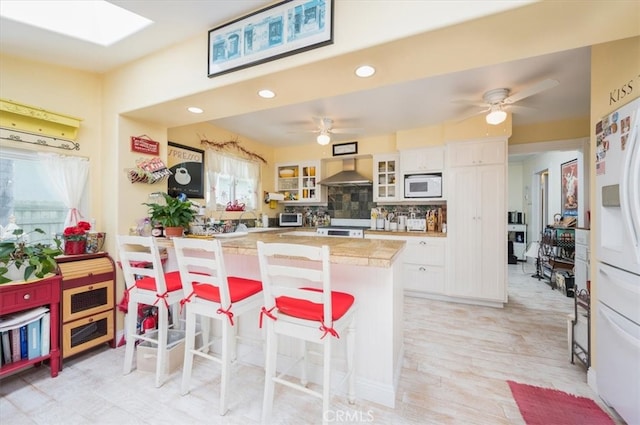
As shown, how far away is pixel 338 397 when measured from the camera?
1725 mm

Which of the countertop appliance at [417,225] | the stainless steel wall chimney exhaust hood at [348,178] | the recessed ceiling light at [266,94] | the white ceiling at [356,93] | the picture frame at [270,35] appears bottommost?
the countertop appliance at [417,225]

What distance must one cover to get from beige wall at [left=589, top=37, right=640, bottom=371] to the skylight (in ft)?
10.1

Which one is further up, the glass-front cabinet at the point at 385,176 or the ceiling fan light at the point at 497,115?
the ceiling fan light at the point at 497,115

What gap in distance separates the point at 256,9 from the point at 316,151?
3.15 meters

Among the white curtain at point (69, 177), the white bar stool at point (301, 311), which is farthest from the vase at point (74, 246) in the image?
the white bar stool at point (301, 311)

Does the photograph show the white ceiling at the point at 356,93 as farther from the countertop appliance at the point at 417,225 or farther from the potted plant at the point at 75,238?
the countertop appliance at the point at 417,225

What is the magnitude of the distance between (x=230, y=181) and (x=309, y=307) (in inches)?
125

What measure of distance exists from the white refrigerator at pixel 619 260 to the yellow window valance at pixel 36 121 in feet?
13.0

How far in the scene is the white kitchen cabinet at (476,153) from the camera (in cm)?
338

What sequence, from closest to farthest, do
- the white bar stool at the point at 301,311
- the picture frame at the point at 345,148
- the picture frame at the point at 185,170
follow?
the white bar stool at the point at 301,311, the picture frame at the point at 185,170, the picture frame at the point at 345,148

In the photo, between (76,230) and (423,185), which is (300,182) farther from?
(76,230)

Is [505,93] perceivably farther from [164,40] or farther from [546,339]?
[164,40]

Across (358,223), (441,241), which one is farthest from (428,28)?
(358,223)

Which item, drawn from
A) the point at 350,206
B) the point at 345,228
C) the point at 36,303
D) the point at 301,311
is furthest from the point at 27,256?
the point at 350,206
